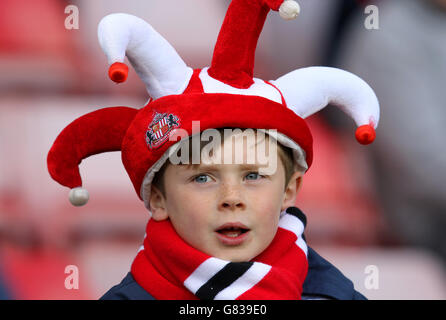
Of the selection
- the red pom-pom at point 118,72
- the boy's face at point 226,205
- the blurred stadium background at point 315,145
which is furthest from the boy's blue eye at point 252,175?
the blurred stadium background at point 315,145

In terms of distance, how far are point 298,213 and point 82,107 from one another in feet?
2.77

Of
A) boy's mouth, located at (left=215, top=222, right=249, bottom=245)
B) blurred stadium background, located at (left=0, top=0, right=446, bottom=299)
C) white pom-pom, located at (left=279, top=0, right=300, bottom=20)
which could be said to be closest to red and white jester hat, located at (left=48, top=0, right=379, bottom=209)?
white pom-pom, located at (left=279, top=0, right=300, bottom=20)

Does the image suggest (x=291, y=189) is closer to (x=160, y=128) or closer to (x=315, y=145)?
(x=160, y=128)

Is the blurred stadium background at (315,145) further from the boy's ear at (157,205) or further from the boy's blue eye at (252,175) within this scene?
the boy's blue eye at (252,175)

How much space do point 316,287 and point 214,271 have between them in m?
0.22

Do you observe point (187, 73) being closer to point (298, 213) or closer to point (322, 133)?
point (298, 213)

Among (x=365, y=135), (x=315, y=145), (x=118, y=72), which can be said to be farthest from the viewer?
(x=315, y=145)

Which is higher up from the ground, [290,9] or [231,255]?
[290,9]

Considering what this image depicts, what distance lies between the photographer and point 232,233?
104 centimetres

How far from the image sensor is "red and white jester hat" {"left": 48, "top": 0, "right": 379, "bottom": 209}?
1014mm

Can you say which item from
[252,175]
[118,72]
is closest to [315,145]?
[252,175]

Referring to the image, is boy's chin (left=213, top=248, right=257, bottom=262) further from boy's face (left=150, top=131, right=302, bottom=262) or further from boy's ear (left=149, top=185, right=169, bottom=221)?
boy's ear (left=149, top=185, right=169, bottom=221)

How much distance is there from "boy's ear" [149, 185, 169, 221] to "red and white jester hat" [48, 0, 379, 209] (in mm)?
13

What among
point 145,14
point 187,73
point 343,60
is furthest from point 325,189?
point 187,73
